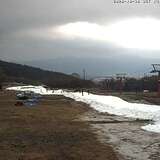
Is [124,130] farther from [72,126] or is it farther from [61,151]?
[61,151]

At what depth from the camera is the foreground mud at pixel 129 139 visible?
1633 centimetres

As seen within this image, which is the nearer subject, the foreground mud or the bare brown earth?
the bare brown earth

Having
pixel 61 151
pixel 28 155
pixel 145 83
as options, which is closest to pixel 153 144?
pixel 61 151

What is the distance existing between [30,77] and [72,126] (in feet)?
557

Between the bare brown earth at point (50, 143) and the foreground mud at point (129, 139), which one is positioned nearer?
the bare brown earth at point (50, 143)

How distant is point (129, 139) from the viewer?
67.2 feet

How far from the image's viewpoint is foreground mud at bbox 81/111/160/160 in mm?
16325

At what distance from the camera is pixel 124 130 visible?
24.3m

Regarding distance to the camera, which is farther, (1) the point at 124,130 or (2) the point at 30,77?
(2) the point at 30,77

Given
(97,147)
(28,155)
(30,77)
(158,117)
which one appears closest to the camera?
(28,155)

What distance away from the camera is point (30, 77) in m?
194

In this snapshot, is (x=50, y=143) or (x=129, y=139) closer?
(x=50, y=143)

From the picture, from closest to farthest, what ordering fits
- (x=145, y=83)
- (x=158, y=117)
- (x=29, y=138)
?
(x=29, y=138), (x=158, y=117), (x=145, y=83)

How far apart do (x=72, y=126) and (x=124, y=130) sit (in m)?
3.05
